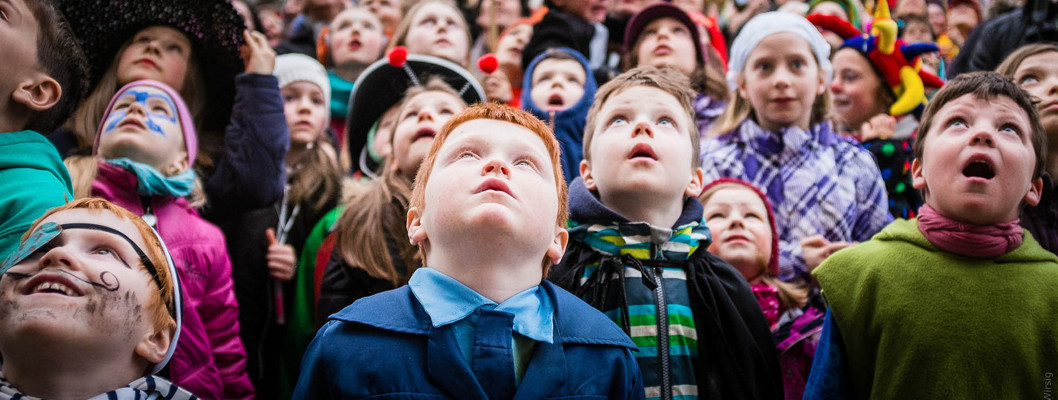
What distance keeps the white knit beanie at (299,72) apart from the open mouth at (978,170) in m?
3.36

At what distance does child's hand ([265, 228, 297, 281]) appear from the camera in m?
3.76

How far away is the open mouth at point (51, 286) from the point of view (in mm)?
2035

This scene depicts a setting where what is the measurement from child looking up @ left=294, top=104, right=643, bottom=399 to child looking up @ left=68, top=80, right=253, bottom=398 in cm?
101

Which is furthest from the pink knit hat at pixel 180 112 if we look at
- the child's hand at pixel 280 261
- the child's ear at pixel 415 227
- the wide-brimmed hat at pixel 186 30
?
the child's ear at pixel 415 227

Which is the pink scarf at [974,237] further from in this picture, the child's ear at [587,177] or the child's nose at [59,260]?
the child's nose at [59,260]

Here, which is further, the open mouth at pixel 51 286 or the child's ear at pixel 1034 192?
the child's ear at pixel 1034 192

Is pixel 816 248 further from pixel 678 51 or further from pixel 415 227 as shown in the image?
pixel 415 227

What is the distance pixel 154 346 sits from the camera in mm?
2209

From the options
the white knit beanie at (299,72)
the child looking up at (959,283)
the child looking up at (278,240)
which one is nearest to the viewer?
the child looking up at (959,283)

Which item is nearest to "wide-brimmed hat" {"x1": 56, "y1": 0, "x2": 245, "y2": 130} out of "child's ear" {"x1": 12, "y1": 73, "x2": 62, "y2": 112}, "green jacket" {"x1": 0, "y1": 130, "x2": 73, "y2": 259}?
"child's ear" {"x1": 12, "y1": 73, "x2": 62, "y2": 112}

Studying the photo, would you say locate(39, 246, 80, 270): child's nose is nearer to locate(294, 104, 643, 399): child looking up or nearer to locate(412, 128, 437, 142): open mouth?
locate(294, 104, 643, 399): child looking up

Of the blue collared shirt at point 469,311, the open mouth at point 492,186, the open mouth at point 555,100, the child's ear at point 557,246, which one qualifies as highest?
the open mouth at point 492,186

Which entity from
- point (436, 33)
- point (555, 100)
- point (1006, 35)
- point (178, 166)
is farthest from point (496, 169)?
point (1006, 35)

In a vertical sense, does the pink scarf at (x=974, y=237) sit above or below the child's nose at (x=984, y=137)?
below
